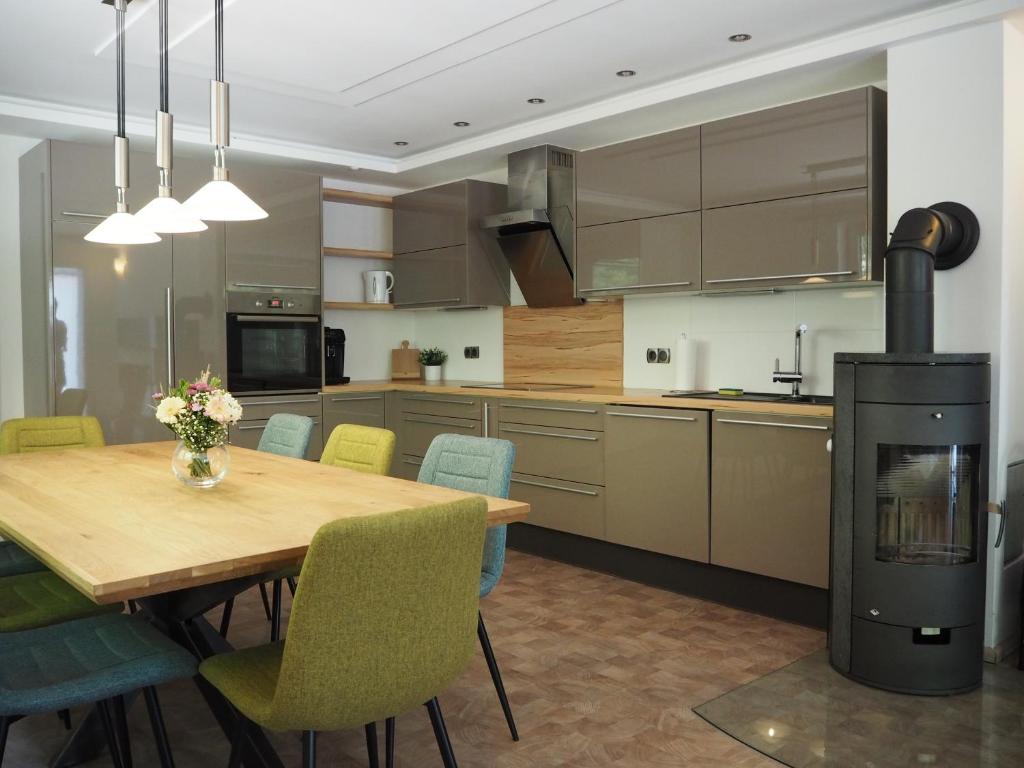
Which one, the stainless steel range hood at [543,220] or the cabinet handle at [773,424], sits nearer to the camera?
the cabinet handle at [773,424]

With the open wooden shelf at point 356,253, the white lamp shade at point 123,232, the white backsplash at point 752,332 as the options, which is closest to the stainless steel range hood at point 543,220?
the white backsplash at point 752,332

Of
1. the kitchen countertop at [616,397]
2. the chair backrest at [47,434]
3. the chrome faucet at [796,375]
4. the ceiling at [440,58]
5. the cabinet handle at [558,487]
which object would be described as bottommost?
the cabinet handle at [558,487]

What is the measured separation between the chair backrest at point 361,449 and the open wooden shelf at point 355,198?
115 inches

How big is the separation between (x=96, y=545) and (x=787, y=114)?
10.6ft

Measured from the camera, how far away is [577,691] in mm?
2887

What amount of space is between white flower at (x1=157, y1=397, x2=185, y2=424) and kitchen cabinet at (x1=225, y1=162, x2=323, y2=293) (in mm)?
2731

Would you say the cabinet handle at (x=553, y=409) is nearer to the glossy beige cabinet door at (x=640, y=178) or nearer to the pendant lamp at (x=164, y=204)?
the glossy beige cabinet door at (x=640, y=178)

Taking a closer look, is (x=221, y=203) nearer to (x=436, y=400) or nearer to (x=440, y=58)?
(x=440, y=58)

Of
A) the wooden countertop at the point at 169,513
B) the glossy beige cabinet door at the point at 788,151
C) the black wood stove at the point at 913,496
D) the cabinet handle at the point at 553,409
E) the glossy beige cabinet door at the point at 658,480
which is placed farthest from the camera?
the cabinet handle at the point at 553,409

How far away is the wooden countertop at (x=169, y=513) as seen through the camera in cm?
164

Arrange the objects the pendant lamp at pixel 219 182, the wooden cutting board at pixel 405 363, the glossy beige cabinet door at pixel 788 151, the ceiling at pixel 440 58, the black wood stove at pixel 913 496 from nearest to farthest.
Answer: the pendant lamp at pixel 219 182
the black wood stove at pixel 913 496
the ceiling at pixel 440 58
the glossy beige cabinet door at pixel 788 151
the wooden cutting board at pixel 405 363

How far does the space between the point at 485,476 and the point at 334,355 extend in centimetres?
339

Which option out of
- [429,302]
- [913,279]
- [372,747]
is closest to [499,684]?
[372,747]

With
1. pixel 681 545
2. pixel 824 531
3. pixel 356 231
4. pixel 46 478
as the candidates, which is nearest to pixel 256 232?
pixel 356 231
